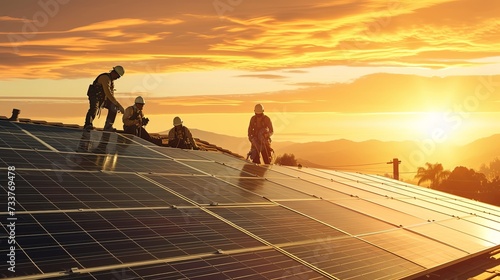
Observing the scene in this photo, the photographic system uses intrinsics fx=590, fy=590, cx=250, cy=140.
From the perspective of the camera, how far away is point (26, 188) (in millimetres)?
9711

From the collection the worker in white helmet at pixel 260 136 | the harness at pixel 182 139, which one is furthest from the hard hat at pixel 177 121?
the worker in white helmet at pixel 260 136

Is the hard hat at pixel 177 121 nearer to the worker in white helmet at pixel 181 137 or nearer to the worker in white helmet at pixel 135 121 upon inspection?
the worker in white helmet at pixel 181 137

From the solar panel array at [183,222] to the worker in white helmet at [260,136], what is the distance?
9.03m

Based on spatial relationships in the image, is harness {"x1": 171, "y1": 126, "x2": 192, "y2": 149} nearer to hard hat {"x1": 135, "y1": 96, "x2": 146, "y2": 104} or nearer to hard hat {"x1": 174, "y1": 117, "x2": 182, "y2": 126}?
hard hat {"x1": 174, "y1": 117, "x2": 182, "y2": 126}

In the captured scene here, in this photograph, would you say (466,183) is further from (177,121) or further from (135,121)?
(135,121)

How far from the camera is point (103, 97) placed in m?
21.8

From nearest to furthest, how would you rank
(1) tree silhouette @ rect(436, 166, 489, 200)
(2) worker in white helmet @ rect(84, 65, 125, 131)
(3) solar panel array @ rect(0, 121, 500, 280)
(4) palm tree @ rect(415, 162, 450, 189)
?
(3) solar panel array @ rect(0, 121, 500, 280) < (2) worker in white helmet @ rect(84, 65, 125, 131) < (1) tree silhouette @ rect(436, 166, 489, 200) < (4) palm tree @ rect(415, 162, 450, 189)

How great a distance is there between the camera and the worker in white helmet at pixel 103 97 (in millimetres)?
21578

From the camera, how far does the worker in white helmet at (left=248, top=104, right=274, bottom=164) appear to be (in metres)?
27.3

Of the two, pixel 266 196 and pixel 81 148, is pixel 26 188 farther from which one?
pixel 266 196

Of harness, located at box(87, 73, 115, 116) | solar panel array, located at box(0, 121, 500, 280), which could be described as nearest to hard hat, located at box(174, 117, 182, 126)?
harness, located at box(87, 73, 115, 116)

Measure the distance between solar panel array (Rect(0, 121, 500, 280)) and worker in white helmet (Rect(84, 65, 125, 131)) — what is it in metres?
4.08

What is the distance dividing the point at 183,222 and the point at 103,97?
42.1 ft

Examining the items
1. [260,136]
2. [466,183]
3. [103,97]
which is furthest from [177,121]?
[466,183]
